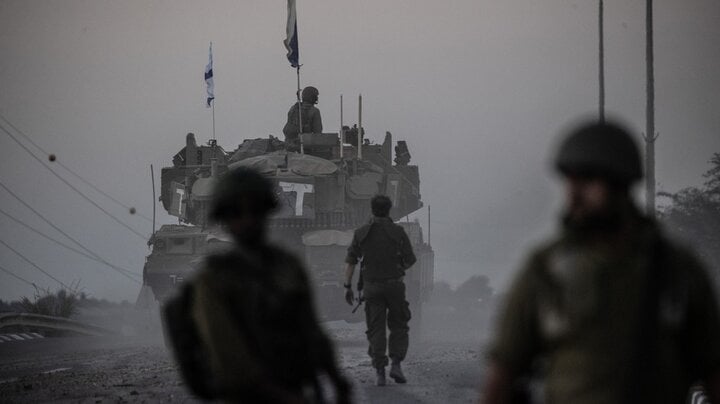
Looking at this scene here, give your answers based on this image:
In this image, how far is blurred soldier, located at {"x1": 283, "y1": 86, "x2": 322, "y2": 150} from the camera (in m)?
28.7

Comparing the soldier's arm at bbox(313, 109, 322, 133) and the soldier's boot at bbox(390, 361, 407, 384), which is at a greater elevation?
the soldier's arm at bbox(313, 109, 322, 133)

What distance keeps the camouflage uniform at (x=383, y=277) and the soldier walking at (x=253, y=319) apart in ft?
27.6

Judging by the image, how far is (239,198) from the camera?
5164 mm

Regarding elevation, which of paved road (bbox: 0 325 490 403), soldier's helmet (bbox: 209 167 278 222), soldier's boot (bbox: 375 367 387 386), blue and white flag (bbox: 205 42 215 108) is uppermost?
blue and white flag (bbox: 205 42 215 108)

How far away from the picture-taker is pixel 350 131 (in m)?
28.8

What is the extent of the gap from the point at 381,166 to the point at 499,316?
24109 mm

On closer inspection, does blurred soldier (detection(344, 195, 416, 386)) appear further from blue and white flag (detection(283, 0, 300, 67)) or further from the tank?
blue and white flag (detection(283, 0, 300, 67))

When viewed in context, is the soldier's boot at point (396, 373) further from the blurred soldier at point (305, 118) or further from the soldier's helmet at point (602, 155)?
the blurred soldier at point (305, 118)

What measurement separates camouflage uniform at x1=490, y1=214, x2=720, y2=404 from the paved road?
813 centimetres

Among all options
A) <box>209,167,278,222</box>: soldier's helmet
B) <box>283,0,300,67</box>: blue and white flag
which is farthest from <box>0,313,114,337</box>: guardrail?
<box>209,167,278,222</box>: soldier's helmet

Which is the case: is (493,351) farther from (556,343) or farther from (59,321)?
(59,321)

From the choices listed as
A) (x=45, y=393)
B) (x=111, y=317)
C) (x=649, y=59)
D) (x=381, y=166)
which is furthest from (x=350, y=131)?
(x=111, y=317)

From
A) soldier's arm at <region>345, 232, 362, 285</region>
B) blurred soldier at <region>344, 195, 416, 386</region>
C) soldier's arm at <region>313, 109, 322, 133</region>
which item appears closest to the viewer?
soldier's arm at <region>345, 232, 362, 285</region>

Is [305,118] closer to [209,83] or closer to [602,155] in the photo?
[209,83]
